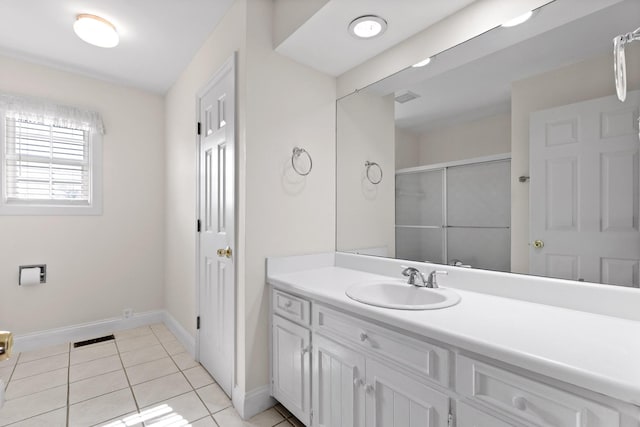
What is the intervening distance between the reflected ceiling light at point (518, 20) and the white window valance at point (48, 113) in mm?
3312

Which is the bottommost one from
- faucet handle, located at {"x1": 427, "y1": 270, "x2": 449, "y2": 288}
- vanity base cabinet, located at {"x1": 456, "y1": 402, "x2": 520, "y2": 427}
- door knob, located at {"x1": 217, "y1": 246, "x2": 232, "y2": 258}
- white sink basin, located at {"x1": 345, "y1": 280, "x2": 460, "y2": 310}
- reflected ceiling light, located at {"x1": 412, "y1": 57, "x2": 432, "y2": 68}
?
vanity base cabinet, located at {"x1": 456, "y1": 402, "x2": 520, "y2": 427}

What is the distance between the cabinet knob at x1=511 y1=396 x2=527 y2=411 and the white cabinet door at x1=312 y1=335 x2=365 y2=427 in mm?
553

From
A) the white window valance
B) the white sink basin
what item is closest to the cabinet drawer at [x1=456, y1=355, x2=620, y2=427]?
the white sink basin

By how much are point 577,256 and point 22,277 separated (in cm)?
376

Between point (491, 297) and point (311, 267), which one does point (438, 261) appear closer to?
point (491, 297)

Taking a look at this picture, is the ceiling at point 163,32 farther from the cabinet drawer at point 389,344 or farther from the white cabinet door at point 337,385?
the white cabinet door at point 337,385

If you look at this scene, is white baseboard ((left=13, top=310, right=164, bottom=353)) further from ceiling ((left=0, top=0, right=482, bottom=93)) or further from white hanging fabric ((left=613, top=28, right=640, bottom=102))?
white hanging fabric ((left=613, top=28, right=640, bottom=102))

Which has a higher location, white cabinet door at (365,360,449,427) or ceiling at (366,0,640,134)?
ceiling at (366,0,640,134)

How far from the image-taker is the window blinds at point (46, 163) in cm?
250

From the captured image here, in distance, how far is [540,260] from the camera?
1.28m

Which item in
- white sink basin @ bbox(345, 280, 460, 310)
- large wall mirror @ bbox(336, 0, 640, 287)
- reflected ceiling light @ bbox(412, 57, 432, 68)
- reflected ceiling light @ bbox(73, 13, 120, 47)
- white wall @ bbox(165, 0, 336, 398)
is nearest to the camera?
large wall mirror @ bbox(336, 0, 640, 287)

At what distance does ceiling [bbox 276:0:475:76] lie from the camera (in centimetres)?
146

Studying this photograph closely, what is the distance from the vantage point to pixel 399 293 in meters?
1.55

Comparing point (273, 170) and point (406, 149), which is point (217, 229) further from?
point (406, 149)
